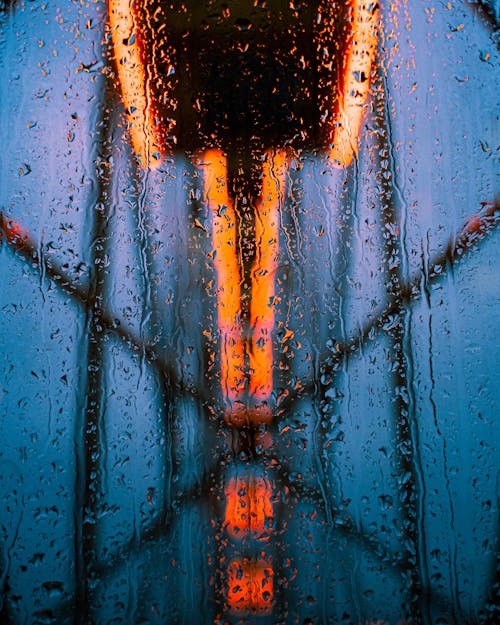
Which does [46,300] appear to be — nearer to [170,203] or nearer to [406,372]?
[170,203]

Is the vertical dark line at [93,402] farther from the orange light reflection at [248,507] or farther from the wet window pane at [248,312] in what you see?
the orange light reflection at [248,507]

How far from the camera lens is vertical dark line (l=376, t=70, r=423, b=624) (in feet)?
2.42

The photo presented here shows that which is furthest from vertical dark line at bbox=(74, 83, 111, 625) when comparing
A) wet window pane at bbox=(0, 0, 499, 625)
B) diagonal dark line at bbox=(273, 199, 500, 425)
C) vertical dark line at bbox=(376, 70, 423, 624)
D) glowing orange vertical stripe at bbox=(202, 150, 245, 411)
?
vertical dark line at bbox=(376, 70, 423, 624)

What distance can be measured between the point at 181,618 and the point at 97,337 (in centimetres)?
45

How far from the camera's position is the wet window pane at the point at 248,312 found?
0.73m

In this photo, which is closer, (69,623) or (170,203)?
(69,623)

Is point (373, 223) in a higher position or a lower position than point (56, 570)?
higher

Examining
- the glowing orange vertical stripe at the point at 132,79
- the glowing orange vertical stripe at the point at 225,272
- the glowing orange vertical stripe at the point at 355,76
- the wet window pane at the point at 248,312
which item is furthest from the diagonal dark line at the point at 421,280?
the glowing orange vertical stripe at the point at 132,79

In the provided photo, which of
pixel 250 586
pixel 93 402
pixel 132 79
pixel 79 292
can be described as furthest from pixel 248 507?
pixel 132 79

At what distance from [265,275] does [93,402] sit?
1.17ft

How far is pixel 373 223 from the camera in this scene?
0.82 m

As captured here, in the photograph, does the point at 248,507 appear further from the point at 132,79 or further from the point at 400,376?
the point at 132,79

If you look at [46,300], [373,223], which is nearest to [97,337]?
[46,300]

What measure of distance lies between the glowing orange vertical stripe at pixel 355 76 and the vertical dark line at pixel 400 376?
0.04 meters
